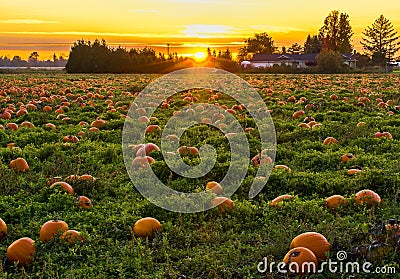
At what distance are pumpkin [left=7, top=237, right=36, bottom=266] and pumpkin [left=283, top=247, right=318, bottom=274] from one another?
6.11ft

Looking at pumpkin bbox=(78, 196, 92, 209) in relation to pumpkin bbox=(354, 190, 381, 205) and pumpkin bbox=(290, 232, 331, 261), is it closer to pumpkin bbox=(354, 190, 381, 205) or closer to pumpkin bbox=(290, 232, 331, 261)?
pumpkin bbox=(290, 232, 331, 261)

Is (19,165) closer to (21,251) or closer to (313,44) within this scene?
(21,251)

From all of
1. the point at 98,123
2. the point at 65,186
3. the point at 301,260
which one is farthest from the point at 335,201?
the point at 98,123

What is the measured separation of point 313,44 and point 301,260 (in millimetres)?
102033

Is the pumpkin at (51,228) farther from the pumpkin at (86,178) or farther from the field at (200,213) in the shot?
the pumpkin at (86,178)

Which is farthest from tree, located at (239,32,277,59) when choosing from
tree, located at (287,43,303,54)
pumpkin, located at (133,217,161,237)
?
pumpkin, located at (133,217,161,237)

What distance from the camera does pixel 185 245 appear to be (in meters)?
Answer: 3.98

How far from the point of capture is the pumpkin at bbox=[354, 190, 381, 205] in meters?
4.53

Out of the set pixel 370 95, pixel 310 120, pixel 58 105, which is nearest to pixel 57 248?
pixel 310 120

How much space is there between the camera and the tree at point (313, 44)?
97.5 m

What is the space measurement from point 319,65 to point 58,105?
39710mm

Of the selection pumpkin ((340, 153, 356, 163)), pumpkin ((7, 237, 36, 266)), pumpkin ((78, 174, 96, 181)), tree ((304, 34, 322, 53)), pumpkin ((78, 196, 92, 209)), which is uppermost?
tree ((304, 34, 322, 53))

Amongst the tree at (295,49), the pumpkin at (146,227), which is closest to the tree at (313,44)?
the tree at (295,49)

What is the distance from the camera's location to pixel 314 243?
11.8 feet
